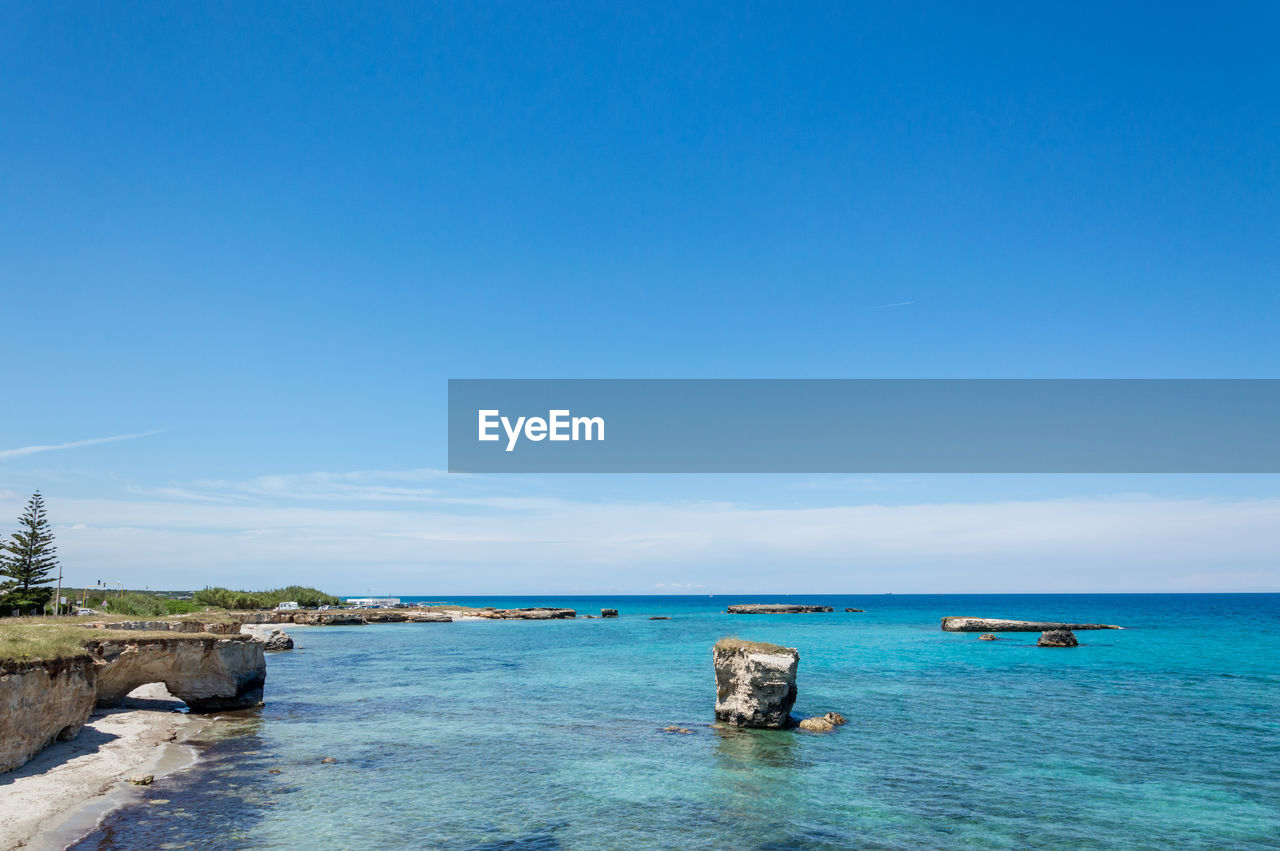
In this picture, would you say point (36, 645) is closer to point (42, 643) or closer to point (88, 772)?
point (42, 643)

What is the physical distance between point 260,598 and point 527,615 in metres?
48.3

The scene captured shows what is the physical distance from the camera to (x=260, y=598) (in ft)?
393

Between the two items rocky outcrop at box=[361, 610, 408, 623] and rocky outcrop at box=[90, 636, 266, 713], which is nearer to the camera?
rocky outcrop at box=[90, 636, 266, 713]

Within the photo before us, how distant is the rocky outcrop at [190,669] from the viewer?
31.1 m

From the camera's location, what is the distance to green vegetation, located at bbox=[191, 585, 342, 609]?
10919 cm

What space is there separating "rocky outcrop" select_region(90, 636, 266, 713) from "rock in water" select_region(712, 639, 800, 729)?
23672mm

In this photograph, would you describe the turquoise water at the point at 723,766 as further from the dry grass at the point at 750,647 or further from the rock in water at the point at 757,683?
the dry grass at the point at 750,647

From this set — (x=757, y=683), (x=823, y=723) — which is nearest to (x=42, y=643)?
(x=757, y=683)

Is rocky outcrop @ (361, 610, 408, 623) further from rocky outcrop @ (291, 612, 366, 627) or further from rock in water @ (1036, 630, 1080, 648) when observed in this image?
Answer: rock in water @ (1036, 630, 1080, 648)

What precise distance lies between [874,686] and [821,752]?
61.8ft

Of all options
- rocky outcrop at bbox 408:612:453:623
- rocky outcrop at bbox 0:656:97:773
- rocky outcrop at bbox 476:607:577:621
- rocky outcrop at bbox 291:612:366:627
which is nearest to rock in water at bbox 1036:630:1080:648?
rocky outcrop at bbox 0:656:97:773

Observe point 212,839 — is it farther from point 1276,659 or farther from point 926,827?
point 1276,659

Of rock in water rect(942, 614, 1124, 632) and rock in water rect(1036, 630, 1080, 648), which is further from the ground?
rock in water rect(1036, 630, 1080, 648)

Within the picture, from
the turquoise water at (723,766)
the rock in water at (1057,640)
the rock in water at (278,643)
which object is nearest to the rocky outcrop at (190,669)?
the turquoise water at (723,766)
